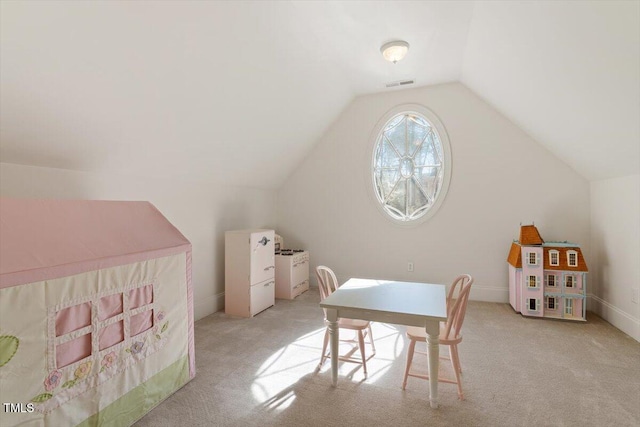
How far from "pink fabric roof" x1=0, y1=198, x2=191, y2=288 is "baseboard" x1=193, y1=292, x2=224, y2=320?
57.1 inches

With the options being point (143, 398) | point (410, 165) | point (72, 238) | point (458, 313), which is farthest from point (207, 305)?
point (410, 165)

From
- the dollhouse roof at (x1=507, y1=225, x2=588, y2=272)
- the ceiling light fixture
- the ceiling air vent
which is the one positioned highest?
the ceiling air vent

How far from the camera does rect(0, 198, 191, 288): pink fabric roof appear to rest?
4.36 feet

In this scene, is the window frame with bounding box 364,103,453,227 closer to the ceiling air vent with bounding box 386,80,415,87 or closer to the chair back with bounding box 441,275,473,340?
the ceiling air vent with bounding box 386,80,415,87

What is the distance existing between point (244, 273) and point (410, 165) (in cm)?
275

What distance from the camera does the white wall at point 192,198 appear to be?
2.04 meters

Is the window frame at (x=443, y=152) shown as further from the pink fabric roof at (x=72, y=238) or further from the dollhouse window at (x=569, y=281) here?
the pink fabric roof at (x=72, y=238)

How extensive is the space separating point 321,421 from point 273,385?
0.49 m

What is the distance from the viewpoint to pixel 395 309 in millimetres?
1883

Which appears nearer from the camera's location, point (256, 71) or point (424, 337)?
point (424, 337)

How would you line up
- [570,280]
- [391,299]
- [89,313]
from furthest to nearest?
[570,280] < [391,299] < [89,313]

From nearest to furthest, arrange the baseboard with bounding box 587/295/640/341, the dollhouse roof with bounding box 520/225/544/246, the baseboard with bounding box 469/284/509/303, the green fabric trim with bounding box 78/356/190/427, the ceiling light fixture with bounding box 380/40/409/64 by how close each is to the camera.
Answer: the green fabric trim with bounding box 78/356/190/427, the baseboard with bounding box 587/295/640/341, the ceiling light fixture with bounding box 380/40/409/64, the dollhouse roof with bounding box 520/225/544/246, the baseboard with bounding box 469/284/509/303

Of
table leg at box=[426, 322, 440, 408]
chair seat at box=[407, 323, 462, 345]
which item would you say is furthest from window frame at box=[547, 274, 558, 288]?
table leg at box=[426, 322, 440, 408]

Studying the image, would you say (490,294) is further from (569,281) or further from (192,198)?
(192,198)
